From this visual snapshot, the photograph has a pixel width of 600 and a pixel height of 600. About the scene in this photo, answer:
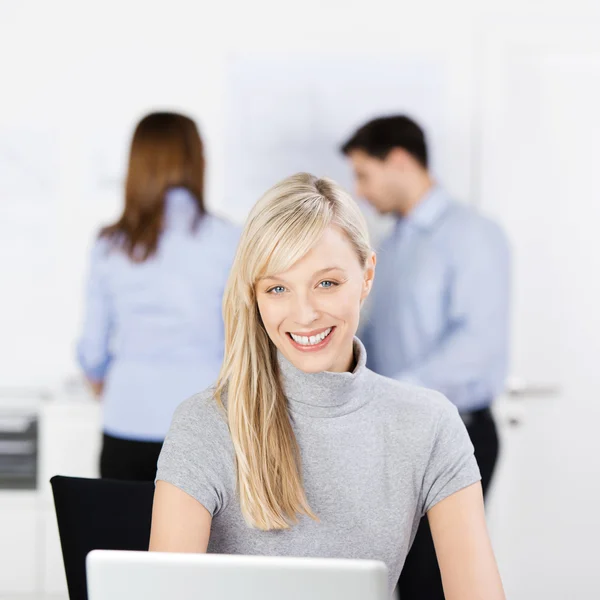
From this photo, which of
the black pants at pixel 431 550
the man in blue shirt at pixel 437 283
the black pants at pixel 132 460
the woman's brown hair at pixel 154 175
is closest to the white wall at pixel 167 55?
the man in blue shirt at pixel 437 283

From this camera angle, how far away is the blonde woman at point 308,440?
1450 mm

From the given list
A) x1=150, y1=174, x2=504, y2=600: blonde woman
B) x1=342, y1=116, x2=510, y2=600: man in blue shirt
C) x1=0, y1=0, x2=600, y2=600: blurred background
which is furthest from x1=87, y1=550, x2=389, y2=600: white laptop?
x1=0, y1=0, x2=600, y2=600: blurred background

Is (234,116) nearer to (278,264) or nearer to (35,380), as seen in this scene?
(35,380)

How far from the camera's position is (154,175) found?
2621 mm

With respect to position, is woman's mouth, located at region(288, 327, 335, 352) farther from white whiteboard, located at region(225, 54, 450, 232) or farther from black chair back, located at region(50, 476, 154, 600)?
white whiteboard, located at region(225, 54, 450, 232)

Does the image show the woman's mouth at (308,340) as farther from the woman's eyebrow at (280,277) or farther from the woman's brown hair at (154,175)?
the woman's brown hair at (154,175)

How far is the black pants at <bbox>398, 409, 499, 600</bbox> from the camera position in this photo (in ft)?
6.09

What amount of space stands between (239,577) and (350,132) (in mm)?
2660

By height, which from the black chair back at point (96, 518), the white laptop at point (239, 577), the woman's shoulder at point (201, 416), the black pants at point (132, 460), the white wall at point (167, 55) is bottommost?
the black pants at point (132, 460)

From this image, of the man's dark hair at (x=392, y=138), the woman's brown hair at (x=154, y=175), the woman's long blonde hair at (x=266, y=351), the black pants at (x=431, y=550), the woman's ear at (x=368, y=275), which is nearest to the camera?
the woman's long blonde hair at (x=266, y=351)

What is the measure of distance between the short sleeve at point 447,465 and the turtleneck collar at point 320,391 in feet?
0.52

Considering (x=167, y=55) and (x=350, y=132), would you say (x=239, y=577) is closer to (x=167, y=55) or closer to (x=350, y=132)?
(x=350, y=132)

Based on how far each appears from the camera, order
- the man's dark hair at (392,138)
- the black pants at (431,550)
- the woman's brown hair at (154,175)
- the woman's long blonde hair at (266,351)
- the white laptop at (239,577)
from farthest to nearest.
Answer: the man's dark hair at (392,138)
the woman's brown hair at (154,175)
the black pants at (431,550)
the woman's long blonde hair at (266,351)
the white laptop at (239,577)

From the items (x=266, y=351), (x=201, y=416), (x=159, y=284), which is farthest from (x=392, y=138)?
(x=201, y=416)
